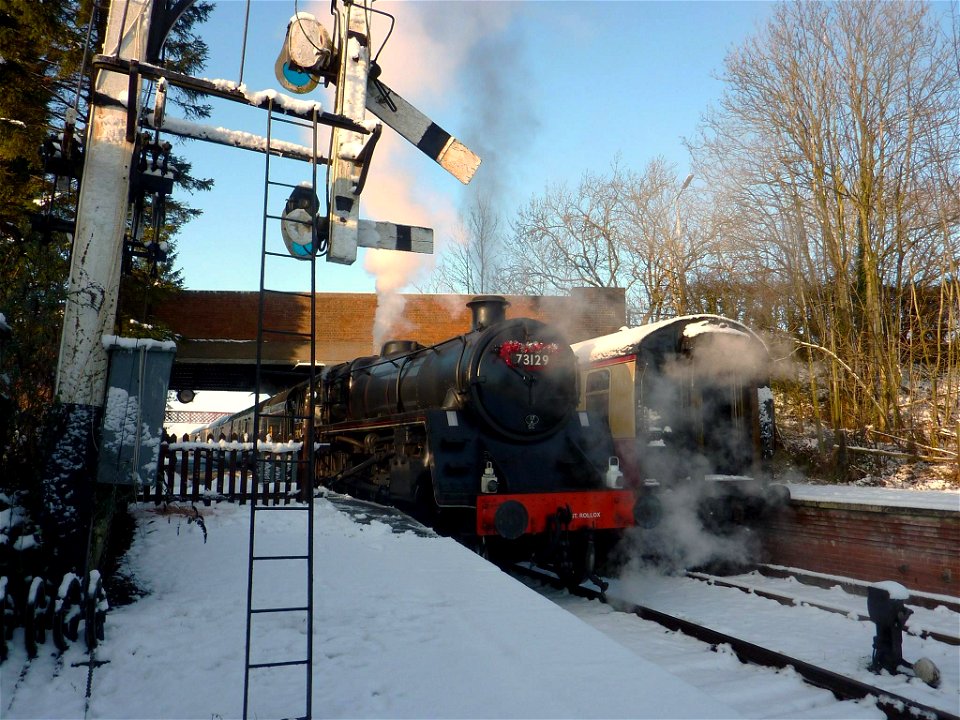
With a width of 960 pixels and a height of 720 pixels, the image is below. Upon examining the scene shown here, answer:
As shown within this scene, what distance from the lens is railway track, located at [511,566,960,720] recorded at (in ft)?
14.4

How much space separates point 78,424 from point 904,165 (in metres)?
15.0

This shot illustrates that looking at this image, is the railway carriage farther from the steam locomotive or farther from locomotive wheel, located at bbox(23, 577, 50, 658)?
locomotive wheel, located at bbox(23, 577, 50, 658)

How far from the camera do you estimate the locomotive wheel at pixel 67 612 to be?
380 centimetres

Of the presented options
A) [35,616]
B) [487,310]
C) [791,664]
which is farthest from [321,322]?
[791,664]

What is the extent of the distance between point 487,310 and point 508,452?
183 centimetres

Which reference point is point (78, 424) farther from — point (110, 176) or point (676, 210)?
point (676, 210)

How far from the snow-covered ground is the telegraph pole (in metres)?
0.78

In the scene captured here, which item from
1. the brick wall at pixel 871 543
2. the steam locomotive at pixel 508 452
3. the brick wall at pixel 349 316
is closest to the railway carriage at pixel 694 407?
the brick wall at pixel 871 543

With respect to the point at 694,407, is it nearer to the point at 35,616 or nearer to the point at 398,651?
the point at 398,651

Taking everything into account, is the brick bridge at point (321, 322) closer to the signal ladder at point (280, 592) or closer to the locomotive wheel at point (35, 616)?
the signal ladder at point (280, 592)

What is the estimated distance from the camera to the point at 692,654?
18.6 ft

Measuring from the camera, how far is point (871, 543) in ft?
26.3

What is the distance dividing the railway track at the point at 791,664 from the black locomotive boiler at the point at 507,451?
892mm

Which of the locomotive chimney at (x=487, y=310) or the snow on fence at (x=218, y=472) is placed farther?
the snow on fence at (x=218, y=472)
